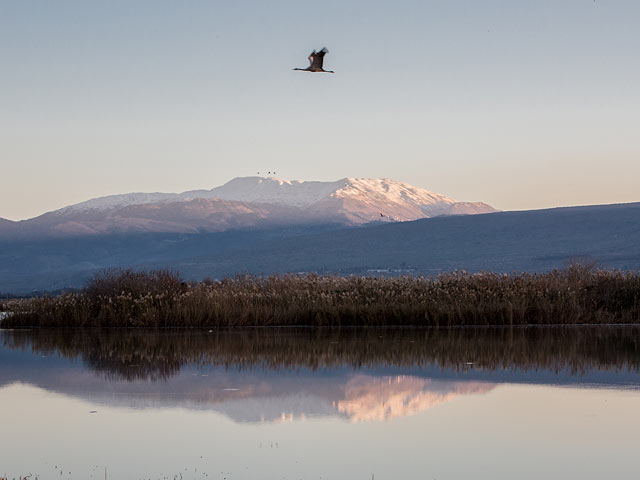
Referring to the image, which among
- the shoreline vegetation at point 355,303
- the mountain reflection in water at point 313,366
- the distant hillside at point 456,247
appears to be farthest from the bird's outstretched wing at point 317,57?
the distant hillside at point 456,247

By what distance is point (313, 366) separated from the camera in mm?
15758

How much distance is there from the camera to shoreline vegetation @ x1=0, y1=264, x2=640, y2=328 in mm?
24672

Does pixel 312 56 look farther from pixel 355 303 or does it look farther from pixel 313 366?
pixel 355 303

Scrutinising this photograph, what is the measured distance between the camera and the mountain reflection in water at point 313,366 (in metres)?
12.3

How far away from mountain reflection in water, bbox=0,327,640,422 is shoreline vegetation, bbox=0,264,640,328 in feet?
6.17

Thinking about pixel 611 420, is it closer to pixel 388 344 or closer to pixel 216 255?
pixel 388 344

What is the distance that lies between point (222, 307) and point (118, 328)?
2547mm

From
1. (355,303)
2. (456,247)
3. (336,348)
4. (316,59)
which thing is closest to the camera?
A: (316,59)

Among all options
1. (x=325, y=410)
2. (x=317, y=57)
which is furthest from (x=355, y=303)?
(x=325, y=410)

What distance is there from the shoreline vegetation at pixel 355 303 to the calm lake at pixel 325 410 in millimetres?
5014

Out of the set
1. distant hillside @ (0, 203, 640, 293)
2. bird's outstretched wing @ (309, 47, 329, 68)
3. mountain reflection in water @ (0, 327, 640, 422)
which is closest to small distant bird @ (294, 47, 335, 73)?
bird's outstretched wing @ (309, 47, 329, 68)

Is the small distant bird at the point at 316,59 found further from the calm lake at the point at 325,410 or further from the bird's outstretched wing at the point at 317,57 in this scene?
the calm lake at the point at 325,410

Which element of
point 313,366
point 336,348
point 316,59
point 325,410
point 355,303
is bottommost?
point 325,410

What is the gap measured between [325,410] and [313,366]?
13.7 ft
